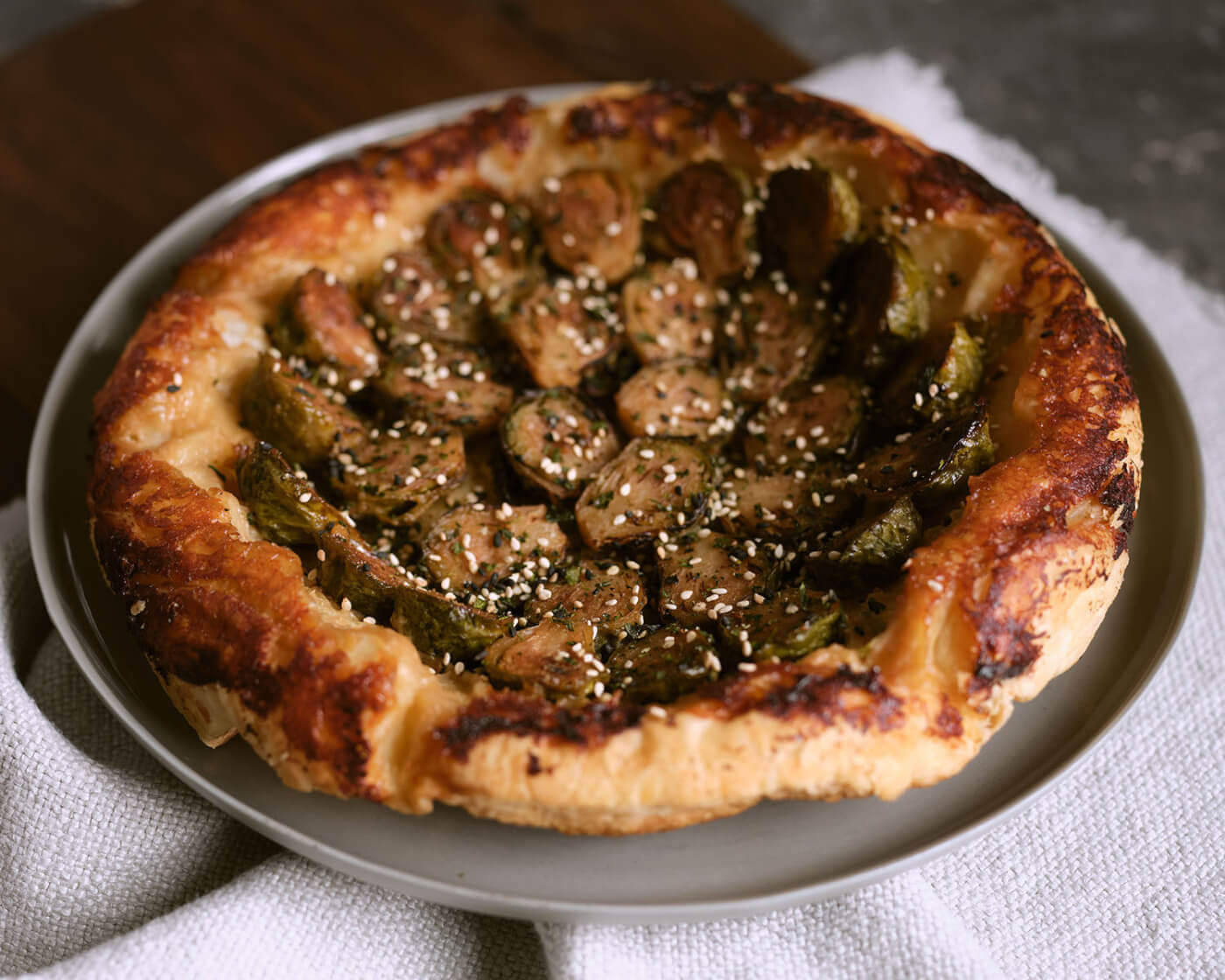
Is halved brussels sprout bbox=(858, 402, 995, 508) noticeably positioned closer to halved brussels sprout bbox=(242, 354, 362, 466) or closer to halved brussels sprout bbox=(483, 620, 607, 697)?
halved brussels sprout bbox=(483, 620, 607, 697)

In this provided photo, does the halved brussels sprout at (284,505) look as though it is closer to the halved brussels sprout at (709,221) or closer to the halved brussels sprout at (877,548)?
the halved brussels sprout at (877,548)

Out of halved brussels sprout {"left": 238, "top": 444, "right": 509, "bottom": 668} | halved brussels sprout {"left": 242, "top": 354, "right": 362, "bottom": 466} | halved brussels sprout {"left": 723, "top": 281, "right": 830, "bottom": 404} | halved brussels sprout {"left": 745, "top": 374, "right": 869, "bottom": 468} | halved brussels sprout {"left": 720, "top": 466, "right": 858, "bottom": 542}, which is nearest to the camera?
halved brussels sprout {"left": 238, "top": 444, "right": 509, "bottom": 668}

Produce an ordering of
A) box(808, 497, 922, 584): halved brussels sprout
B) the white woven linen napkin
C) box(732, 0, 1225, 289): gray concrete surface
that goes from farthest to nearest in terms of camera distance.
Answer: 1. box(732, 0, 1225, 289): gray concrete surface
2. box(808, 497, 922, 584): halved brussels sprout
3. the white woven linen napkin

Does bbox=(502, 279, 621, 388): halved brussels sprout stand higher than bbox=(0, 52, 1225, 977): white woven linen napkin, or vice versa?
bbox=(502, 279, 621, 388): halved brussels sprout

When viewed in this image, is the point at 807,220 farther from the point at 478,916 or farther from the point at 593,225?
the point at 478,916

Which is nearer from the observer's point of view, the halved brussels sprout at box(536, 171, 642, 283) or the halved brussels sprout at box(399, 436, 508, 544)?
the halved brussels sprout at box(399, 436, 508, 544)

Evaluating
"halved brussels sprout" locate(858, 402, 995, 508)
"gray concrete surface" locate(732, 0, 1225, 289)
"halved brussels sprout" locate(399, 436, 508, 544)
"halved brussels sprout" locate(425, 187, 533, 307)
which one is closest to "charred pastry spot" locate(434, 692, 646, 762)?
"halved brussels sprout" locate(399, 436, 508, 544)
